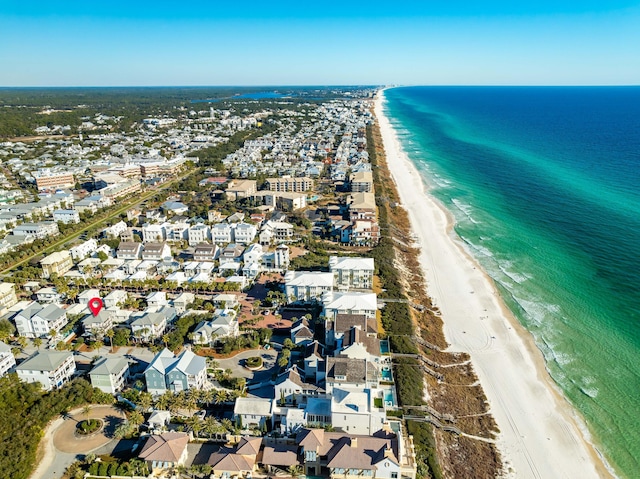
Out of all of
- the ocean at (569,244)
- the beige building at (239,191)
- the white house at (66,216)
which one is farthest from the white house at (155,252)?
the ocean at (569,244)

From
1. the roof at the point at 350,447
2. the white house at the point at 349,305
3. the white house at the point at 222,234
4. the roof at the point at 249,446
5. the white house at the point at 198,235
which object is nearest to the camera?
the roof at the point at 350,447

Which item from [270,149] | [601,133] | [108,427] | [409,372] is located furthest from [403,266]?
[601,133]

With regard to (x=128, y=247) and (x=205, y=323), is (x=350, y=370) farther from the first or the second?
(x=128, y=247)

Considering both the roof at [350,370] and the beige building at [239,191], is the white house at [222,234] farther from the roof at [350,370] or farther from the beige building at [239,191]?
the roof at [350,370]

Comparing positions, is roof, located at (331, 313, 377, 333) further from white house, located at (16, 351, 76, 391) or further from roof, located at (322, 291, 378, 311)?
white house, located at (16, 351, 76, 391)

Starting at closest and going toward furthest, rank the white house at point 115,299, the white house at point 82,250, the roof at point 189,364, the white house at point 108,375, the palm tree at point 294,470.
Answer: the palm tree at point 294,470 → the roof at point 189,364 → the white house at point 108,375 → the white house at point 115,299 → the white house at point 82,250

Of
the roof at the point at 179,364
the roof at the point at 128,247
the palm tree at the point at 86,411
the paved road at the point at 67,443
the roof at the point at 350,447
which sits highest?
the roof at the point at 128,247
